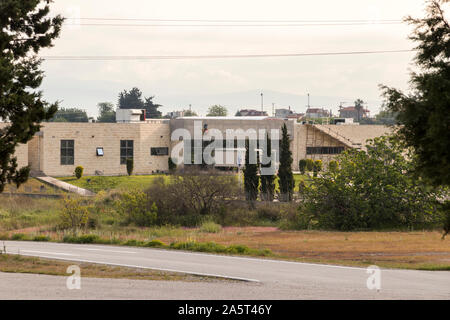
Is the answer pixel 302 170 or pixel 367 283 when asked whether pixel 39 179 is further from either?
pixel 367 283

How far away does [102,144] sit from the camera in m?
63.5

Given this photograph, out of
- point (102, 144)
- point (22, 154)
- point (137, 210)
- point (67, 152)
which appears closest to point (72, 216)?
point (137, 210)

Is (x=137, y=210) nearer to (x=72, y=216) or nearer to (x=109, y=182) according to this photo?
(x=72, y=216)

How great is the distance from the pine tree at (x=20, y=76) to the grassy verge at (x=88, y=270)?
300 cm

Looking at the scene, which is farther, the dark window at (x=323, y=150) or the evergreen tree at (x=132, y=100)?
the evergreen tree at (x=132, y=100)

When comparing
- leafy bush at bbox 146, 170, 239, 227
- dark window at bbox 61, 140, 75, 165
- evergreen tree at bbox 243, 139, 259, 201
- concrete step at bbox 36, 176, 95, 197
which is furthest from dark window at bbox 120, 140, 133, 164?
leafy bush at bbox 146, 170, 239, 227

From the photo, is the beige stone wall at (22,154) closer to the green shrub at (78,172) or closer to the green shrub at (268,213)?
the green shrub at (78,172)

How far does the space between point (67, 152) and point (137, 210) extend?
25756mm

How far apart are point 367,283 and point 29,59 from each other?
13225 millimetres

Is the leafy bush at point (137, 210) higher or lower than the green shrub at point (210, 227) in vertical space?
higher

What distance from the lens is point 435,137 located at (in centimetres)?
1077

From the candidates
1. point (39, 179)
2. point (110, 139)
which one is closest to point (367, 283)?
point (39, 179)

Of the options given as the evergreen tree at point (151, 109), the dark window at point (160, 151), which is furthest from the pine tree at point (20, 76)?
the evergreen tree at point (151, 109)

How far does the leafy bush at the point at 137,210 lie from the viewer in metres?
38.4
